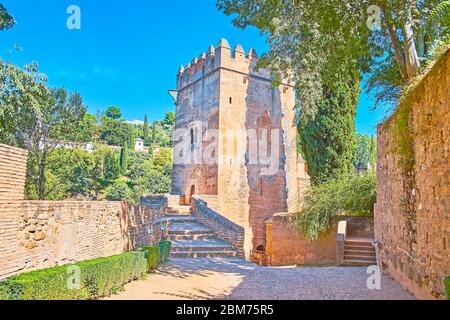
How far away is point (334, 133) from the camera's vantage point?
17.5 metres

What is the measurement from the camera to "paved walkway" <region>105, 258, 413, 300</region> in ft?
21.2

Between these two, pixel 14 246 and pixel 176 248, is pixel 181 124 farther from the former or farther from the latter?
pixel 14 246

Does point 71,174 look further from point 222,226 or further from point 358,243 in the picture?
point 358,243

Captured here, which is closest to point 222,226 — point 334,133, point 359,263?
point 359,263

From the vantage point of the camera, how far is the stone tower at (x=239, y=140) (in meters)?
22.9

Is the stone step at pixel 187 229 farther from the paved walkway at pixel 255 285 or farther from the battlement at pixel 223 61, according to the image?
the battlement at pixel 223 61

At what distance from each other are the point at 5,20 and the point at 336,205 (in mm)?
13086

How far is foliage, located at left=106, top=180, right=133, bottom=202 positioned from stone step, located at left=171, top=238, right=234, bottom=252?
93.4 ft

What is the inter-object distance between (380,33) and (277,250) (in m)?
8.46

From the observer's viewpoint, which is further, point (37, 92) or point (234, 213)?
point (234, 213)

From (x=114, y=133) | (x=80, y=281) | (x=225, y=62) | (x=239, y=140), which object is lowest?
(x=80, y=281)

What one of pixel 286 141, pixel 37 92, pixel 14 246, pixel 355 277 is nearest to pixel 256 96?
pixel 286 141

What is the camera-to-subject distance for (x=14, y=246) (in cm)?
595

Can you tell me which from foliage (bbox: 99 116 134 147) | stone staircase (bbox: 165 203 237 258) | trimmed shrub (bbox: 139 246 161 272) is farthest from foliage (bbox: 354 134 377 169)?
trimmed shrub (bbox: 139 246 161 272)
